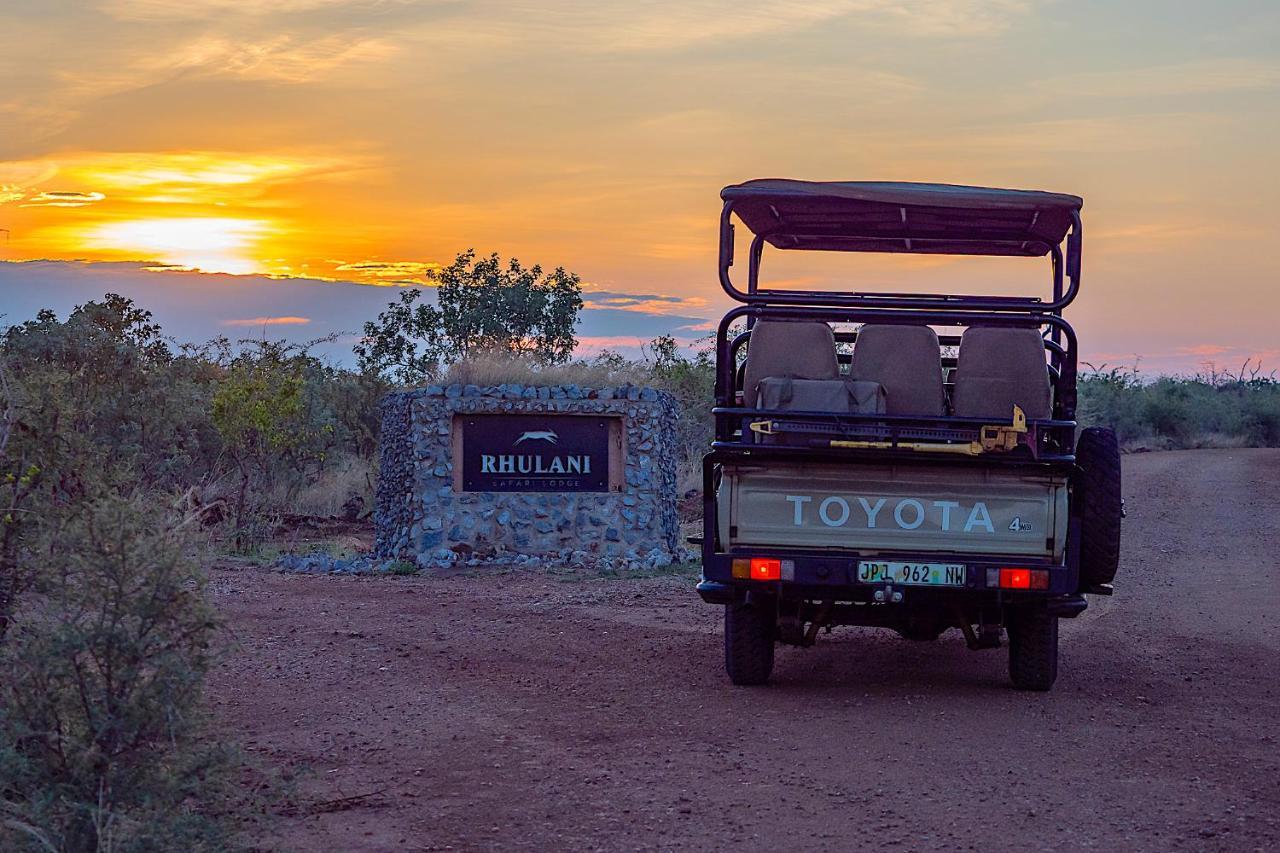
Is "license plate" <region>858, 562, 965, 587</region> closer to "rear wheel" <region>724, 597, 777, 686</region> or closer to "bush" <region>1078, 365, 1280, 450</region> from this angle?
"rear wheel" <region>724, 597, 777, 686</region>

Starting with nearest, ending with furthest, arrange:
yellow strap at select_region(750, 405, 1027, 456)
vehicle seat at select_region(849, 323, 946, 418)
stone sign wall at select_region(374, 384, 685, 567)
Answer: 1. yellow strap at select_region(750, 405, 1027, 456)
2. vehicle seat at select_region(849, 323, 946, 418)
3. stone sign wall at select_region(374, 384, 685, 567)

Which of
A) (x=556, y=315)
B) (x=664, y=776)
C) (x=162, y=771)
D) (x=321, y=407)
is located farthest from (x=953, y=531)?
(x=556, y=315)

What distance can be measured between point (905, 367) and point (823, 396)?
0.56 meters

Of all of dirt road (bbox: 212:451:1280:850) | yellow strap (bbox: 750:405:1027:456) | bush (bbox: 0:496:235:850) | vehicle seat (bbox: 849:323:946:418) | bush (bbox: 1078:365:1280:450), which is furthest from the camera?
bush (bbox: 1078:365:1280:450)

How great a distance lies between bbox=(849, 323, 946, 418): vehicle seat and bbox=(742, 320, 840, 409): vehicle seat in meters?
0.20

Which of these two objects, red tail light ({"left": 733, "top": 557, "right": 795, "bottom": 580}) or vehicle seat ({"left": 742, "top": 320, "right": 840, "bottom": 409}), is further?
vehicle seat ({"left": 742, "top": 320, "right": 840, "bottom": 409})

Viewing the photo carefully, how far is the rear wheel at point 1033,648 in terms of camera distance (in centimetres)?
825

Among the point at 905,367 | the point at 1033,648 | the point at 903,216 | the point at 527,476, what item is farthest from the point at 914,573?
the point at 527,476

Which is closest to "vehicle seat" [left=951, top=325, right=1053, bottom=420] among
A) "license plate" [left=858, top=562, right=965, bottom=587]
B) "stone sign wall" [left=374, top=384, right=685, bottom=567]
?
"license plate" [left=858, top=562, right=965, bottom=587]

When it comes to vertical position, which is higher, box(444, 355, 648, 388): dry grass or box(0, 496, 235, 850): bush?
box(444, 355, 648, 388): dry grass

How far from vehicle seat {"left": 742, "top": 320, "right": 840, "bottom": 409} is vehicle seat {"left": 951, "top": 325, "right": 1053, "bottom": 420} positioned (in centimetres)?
75

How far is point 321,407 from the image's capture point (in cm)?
2420

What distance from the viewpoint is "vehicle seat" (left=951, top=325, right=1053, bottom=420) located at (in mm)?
8172

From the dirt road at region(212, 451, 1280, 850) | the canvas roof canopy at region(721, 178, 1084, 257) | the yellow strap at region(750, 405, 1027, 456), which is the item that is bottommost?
the dirt road at region(212, 451, 1280, 850)
